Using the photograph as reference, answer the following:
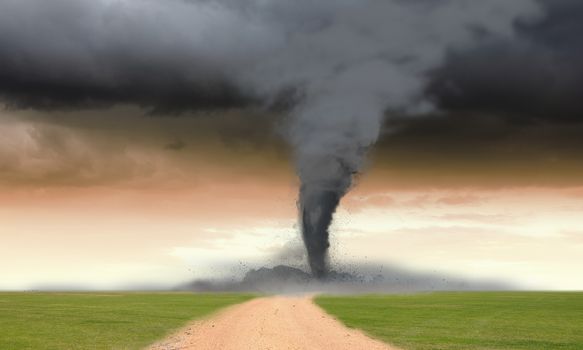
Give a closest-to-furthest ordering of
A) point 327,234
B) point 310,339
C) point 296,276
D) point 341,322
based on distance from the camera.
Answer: point 310,339, point 341,322, point 327,234, point 296,276

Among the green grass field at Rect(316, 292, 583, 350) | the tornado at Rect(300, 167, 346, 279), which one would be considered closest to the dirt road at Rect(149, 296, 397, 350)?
the green grass field at Rect(316, 292, 583, 350)

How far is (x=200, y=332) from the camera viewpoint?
42406 mm

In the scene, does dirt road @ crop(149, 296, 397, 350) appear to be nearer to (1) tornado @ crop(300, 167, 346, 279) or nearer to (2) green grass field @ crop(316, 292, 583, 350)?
(2) green grass field @ crop(316, 292, 583, 350)

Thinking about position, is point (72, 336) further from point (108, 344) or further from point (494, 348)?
point (494, 348)

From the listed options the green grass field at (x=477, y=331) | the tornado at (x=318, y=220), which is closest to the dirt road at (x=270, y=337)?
the green grass field at (x=477, y=331)

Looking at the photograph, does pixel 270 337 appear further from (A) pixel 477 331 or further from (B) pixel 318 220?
(B) pixel 318 220

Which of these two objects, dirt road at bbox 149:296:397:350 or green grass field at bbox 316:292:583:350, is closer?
dirt road at bbox 149:296:397:350

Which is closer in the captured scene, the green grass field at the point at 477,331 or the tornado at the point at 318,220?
the green grass field at the point at 477,331

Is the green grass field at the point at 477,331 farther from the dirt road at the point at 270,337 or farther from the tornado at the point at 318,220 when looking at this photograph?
the tornado at the point at 318,220

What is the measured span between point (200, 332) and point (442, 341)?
670 inches

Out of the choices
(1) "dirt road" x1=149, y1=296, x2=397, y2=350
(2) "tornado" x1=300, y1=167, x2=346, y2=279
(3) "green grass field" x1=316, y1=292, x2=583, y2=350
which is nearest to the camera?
(1) "dirt road" x1=149, y1=296, x2=397, y2=350

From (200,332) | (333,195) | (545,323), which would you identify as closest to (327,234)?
(333,195)

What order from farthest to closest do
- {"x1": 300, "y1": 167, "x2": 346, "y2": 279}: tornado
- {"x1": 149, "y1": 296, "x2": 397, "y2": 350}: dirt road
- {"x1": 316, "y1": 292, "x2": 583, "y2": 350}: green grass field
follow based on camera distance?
{"x1": 300, "y1": 167, "x2": 346, "y2": 279}: tornado < {"x1": 316, "y1": 292, "x2": 583, "y2": 350}: green grass field < {"x1": 149, "y1": 296, "x2": 397, "y2": 350}: dirt road

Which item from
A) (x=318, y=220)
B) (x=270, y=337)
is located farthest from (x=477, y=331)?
(x=318, y=220)
